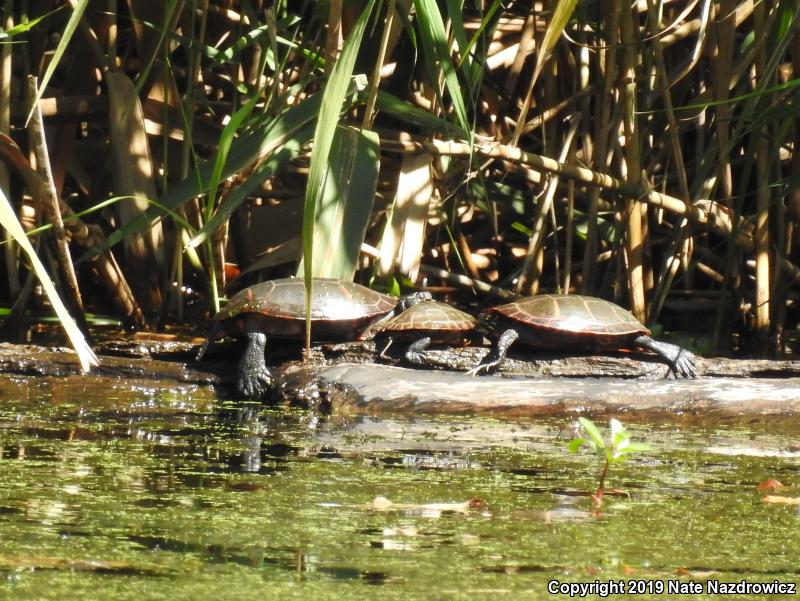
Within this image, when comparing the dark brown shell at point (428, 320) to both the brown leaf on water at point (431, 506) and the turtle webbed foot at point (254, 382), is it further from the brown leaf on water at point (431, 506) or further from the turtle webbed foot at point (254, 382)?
the brown leaf on water at point (431, 506)

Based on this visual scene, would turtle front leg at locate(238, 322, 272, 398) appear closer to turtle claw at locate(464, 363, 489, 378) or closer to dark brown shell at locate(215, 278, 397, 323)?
dark brown shell at locate(215, 278, 397, 323)

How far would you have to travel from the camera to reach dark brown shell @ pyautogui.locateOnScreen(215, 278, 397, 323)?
4.28 m

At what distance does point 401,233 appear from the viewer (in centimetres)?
508

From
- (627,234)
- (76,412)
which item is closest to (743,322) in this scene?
(627,234)

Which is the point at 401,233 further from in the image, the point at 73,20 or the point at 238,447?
the point at 73,20

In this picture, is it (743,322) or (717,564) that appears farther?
(743,322)

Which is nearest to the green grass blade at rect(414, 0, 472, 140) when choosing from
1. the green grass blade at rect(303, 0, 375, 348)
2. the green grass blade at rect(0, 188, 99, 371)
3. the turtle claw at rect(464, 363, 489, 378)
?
the green grass blade at rect(303, 0, 375, 348)

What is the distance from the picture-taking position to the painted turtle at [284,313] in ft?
14.0

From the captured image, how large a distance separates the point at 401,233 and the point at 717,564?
3.26 metres

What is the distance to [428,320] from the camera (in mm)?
4359

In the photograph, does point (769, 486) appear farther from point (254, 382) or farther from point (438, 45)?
point (254, 382)

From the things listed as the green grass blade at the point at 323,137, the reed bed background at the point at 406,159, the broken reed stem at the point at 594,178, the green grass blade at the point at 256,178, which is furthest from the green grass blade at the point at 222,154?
the broken reed stem at the point at 594,178

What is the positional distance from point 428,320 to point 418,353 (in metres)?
0.14

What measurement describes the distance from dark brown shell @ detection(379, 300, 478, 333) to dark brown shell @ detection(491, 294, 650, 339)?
0.72 ft
